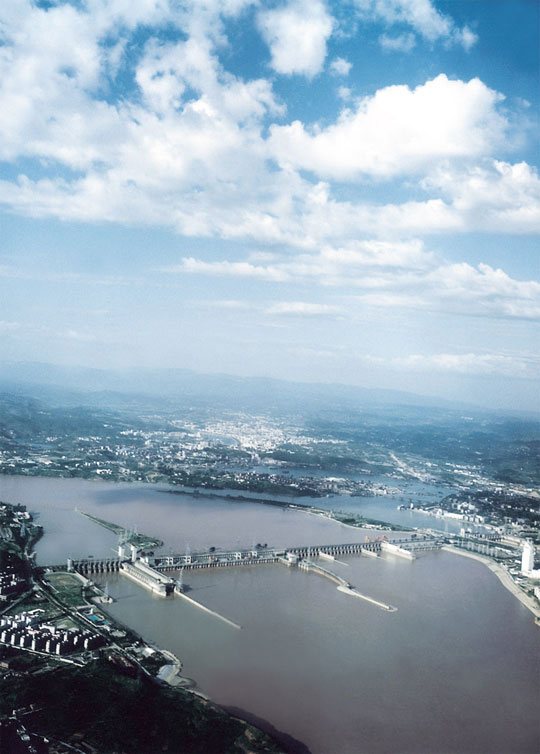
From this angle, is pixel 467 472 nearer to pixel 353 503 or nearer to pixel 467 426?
pixel 353 503

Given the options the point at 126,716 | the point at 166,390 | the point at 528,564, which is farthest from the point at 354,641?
the point at 166,390

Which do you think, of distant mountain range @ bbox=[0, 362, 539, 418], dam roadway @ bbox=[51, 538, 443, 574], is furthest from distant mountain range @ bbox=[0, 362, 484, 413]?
dam roadway @ bbox=[51, 538, 443, 574]

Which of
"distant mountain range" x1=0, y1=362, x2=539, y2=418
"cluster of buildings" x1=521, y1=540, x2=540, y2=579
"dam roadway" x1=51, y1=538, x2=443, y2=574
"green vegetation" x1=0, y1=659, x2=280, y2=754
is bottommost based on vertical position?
"dam roadway" x1=51, y1=538, x2=443, y2=574

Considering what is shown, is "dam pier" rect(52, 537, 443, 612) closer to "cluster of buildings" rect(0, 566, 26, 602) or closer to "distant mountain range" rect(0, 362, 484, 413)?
"cluster of buildings" rect(0, 566, 26, 602)

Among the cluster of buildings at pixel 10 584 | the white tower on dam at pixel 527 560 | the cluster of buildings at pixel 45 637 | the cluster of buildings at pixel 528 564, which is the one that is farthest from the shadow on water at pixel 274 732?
the white tower on dam at pixel 527 560

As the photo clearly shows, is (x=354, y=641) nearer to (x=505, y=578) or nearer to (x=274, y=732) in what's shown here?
(x=274, y=732)

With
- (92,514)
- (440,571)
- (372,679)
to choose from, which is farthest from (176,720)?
(92,514)

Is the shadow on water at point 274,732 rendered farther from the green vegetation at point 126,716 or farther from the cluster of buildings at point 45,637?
the cluster of buildings at point 45,637
